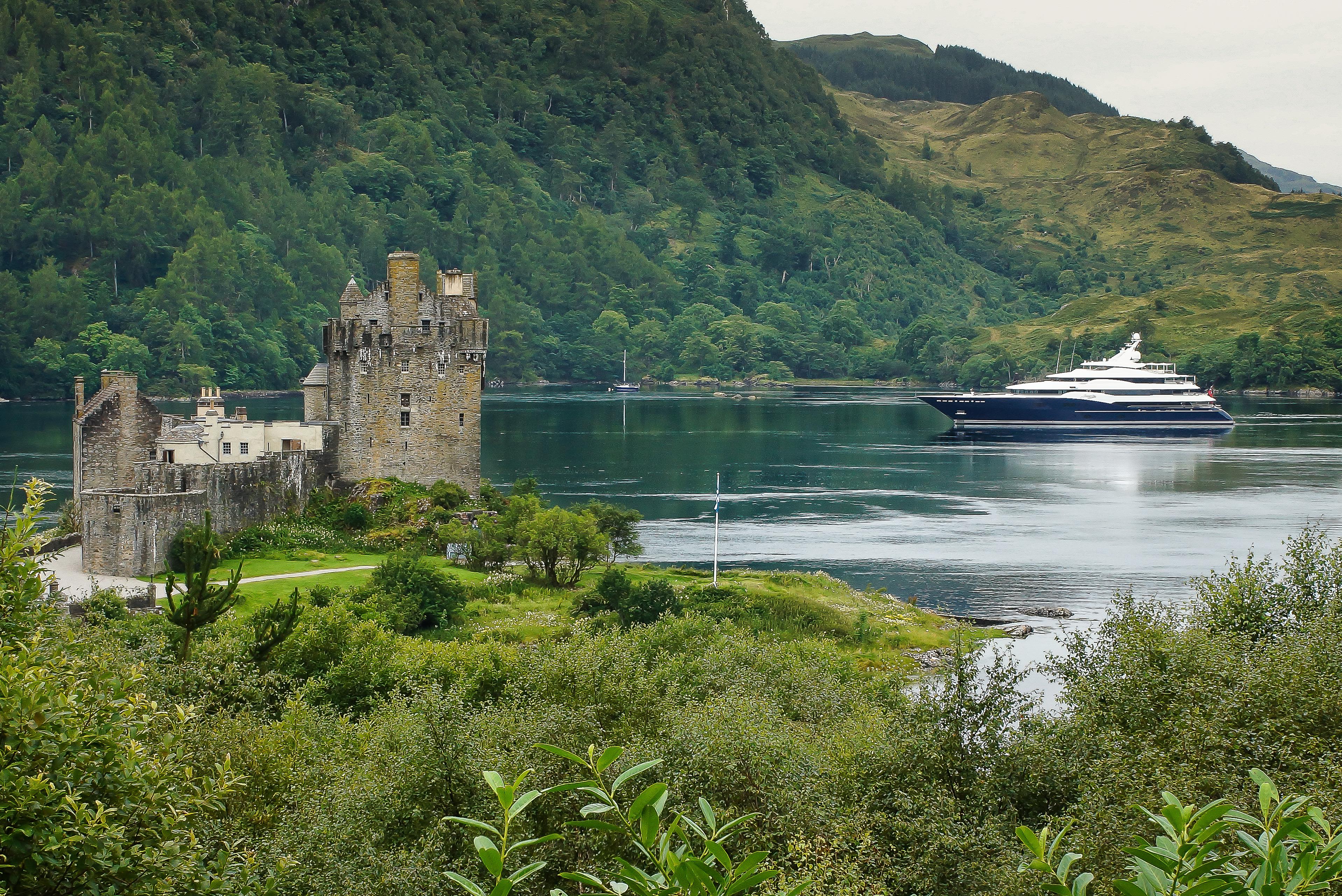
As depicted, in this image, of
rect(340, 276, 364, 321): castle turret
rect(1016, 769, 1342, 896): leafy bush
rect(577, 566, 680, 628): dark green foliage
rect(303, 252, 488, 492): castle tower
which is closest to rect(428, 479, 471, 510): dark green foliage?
rect(303, 252, 488, 492): castle tower

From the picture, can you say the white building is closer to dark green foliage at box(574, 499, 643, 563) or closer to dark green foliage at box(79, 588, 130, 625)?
dark green foliage at box(79, 588, 130, 625)

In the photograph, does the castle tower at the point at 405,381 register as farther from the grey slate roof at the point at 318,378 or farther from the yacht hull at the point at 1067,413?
the yacht hull at the point at 1067,413

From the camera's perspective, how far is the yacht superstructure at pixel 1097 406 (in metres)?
142

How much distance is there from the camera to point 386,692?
98.8 ft

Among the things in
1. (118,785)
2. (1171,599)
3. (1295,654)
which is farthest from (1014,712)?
(1171,599)

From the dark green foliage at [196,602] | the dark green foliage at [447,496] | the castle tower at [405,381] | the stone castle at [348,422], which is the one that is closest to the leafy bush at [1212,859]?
the dark green foliage at [196,602]

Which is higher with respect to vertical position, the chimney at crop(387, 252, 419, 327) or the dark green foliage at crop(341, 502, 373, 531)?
the chimney at crop(387, 252, 419, 327)

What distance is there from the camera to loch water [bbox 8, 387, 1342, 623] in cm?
6319

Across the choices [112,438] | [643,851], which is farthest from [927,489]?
[643,851]

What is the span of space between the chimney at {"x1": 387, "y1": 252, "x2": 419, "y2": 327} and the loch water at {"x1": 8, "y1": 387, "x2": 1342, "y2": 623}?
17.1 metres

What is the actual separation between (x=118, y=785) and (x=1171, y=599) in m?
51.0

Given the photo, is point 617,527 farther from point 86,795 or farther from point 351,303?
point 86,795

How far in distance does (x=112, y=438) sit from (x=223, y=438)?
13.2 ft

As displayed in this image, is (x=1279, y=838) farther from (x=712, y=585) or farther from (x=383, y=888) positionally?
(x=712, y=585)
